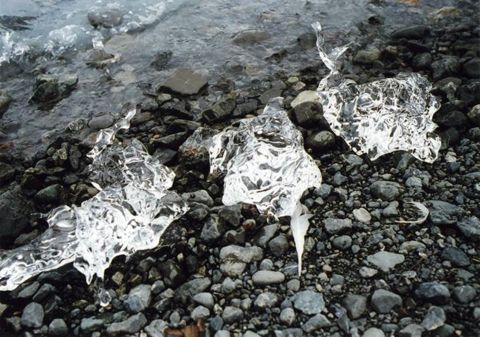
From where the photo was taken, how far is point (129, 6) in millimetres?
5570

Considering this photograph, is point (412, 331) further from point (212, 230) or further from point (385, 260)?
point (212, 230)

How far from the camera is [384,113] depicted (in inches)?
136

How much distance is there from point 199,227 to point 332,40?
248 centimetres

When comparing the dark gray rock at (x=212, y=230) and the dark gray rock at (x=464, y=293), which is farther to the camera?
the dark gray rock at (x=212, y=230)

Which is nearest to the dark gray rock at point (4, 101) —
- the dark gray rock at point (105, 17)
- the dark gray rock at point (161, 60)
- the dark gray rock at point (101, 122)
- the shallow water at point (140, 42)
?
the shallow water at point (140, 42)

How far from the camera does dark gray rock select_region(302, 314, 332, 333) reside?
228cm

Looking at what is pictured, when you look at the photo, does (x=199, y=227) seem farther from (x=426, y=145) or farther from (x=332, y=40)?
(x=332, y=40)

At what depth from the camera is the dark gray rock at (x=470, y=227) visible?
8.39ft

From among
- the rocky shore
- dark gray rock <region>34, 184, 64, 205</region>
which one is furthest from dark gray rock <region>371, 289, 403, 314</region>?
dark gray rock <region>34, 184, 64, 205</region>

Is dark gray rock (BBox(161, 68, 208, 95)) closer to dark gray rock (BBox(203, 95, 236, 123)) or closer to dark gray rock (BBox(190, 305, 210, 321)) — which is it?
dark gray rock (BBox(203, 95, 236, 123))

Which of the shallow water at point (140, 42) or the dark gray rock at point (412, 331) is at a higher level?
the shallow water at point (140, 42)

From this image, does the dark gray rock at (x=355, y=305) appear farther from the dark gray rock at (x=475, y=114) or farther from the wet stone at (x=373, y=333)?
the dark gray rock at (x=475, y=114)

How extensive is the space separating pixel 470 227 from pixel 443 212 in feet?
0.53

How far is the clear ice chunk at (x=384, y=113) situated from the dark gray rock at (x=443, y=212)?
40 cm
